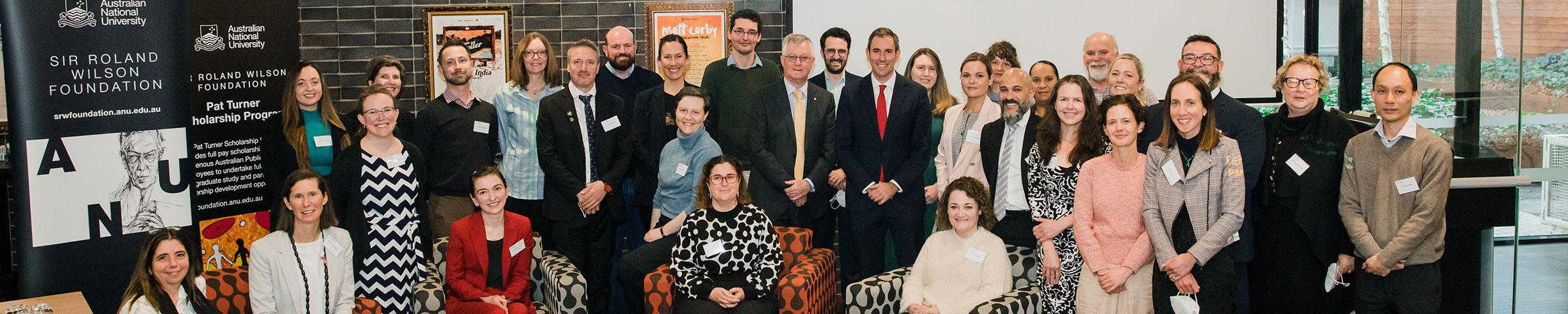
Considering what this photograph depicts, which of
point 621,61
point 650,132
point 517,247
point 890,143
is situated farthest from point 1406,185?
point 621,61

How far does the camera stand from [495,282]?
14.4ft

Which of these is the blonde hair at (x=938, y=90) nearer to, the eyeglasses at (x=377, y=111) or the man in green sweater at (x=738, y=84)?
the man in green sweater at (x=738, y=84)

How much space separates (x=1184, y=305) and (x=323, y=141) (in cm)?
339

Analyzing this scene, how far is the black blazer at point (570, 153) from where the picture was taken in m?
4.88

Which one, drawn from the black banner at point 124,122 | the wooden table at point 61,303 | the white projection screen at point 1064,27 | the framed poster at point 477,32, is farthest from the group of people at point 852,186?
the framed poster at point 477,32

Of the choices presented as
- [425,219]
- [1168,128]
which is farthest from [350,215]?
[1168,128]

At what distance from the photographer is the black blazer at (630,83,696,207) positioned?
5.04m

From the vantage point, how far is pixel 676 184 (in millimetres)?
4793

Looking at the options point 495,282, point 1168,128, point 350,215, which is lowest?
point 495,282

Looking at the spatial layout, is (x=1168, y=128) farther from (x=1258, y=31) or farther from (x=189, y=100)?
(x=189, y=100)

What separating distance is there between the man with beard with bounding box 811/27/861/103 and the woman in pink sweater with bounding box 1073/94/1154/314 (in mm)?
1419

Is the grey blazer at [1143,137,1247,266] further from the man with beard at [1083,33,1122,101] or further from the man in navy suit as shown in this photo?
the man with beard at [1083,33,1122,101]

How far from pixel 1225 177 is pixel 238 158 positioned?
3.86 metres

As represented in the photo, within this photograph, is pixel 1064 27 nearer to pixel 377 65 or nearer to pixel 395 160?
pixel 377 65
